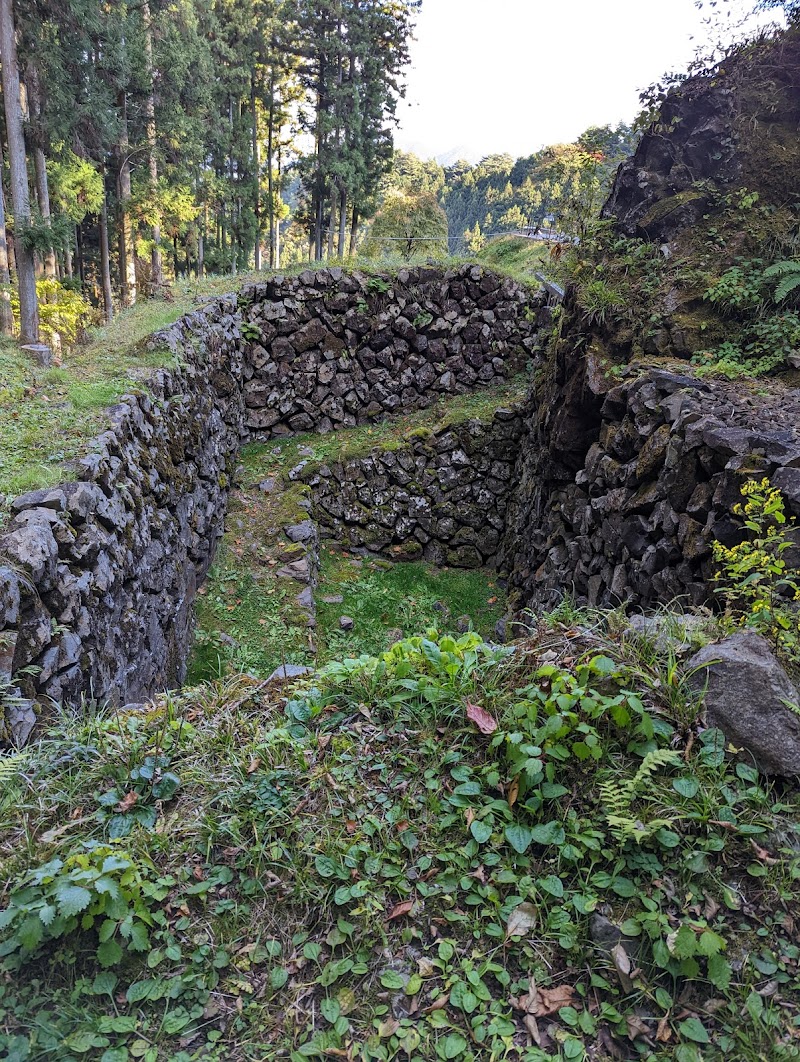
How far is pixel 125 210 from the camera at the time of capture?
1670cm

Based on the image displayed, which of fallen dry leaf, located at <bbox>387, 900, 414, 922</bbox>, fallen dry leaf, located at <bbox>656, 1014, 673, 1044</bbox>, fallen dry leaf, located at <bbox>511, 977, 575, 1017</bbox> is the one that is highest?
fallen dry leaf, located at <bbox>387, 900, 414, 922</bbox>

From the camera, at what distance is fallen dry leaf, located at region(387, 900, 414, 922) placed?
219cm

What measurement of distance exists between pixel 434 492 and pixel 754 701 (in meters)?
9.54

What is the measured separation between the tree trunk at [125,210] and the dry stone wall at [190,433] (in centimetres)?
627

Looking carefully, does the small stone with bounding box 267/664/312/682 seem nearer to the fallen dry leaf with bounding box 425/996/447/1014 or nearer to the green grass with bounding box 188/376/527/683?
the fallen dry leaf with bounding box 425/996/447/1014

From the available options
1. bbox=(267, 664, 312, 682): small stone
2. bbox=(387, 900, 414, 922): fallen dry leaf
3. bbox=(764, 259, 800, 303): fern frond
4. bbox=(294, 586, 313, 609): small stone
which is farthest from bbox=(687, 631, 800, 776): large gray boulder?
bbox=(294, 586, 313, 609): small stone

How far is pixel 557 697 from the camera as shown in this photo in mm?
2613

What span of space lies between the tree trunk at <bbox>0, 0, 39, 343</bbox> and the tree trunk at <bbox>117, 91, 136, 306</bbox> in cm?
325

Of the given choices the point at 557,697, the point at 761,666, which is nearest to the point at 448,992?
the point at 557,697

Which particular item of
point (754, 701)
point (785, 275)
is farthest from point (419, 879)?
point (785, 275)

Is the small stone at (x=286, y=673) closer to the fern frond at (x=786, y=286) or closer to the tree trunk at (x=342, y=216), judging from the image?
the fern frond at (x=786, y=286)

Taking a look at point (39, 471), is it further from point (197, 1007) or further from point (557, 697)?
point (557, 697)

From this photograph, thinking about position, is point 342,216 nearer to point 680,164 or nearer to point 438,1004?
point 680,164

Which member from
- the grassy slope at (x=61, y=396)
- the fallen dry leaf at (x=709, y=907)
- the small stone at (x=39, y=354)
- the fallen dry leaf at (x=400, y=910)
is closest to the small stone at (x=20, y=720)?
the grassy slope at (x=61, y=396)
